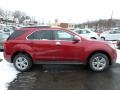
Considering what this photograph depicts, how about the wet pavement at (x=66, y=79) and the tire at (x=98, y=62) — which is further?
the tire at (x=98, y=62)

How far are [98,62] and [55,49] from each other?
1650 mm

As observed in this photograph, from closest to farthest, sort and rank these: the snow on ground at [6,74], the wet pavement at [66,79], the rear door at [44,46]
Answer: the wet pavement at [66,79], the snow on ground at [6,74], the rear door at [44,46]

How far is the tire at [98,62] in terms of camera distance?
352 inches

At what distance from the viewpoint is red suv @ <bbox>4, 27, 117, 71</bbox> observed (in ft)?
29.0

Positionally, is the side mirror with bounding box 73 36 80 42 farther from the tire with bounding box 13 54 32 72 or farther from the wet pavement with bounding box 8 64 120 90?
the tire with bounding box 13 54 32 72

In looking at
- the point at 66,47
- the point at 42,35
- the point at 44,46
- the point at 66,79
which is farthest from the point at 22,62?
the point at 66,79

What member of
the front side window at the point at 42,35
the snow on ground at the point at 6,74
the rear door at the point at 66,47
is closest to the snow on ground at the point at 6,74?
the snow on ground at the point at 6,74

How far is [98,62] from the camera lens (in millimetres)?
8969

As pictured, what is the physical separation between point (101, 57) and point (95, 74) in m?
0.77

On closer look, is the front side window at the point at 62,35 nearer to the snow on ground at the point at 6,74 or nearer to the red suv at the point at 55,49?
the red suv at the point at 55,49

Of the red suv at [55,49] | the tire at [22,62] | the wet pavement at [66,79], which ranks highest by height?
the red suv at [55,49]

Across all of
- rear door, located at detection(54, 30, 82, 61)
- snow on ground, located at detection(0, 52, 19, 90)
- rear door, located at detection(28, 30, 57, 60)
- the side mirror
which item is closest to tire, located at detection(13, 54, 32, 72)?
snow on ground, located at detection(0, 52, 19, 90)

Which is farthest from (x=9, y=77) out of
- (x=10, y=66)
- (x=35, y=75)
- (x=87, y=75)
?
(x=87, y=75)

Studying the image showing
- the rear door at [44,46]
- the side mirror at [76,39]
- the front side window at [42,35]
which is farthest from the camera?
the front side window at [42,35]
